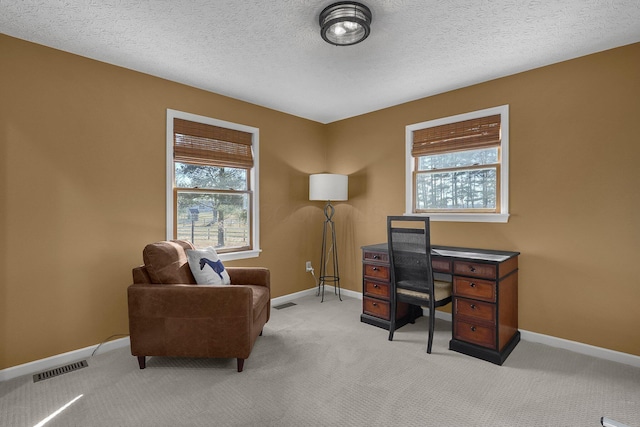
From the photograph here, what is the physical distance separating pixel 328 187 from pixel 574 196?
2.54m

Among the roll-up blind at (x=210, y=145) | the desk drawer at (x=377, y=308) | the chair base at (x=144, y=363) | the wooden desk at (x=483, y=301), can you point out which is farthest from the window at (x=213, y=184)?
the wooden desk at (x=483, y=301)

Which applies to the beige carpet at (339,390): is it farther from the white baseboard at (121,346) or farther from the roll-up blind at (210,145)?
the roll-up blind at (210,145)

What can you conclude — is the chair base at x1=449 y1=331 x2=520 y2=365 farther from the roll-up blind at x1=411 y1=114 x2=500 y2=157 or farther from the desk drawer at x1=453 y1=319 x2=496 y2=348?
the roll-up blind at x1=411 y1=114 x2=500 y2=157

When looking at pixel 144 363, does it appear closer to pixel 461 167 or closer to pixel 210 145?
pixel 210 145

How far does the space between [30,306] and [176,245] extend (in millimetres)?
1126

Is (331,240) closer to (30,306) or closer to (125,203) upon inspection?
(125,203)

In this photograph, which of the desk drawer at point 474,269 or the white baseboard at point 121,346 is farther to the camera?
the desk drawer at point 474,269

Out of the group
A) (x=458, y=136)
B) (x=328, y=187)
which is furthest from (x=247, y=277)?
(x=458, y=136)

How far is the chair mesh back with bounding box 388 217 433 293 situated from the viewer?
2779 millimetres

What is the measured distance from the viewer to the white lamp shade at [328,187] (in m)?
4.25

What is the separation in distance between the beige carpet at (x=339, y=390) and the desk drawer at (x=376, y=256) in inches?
33.0

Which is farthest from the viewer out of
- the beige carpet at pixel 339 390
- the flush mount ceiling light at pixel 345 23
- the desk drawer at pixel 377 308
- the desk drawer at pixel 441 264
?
the desk drawer at pixel 377 308

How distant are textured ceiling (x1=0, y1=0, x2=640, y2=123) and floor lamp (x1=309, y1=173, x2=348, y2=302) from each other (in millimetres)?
1238

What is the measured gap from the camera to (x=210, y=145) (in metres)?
3.64
